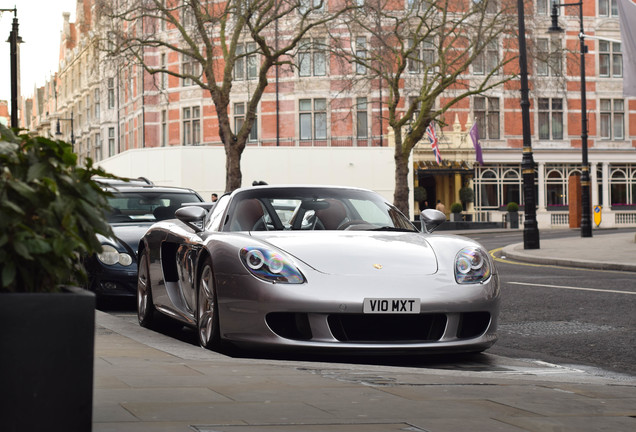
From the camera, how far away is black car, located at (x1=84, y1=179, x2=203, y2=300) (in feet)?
36.4

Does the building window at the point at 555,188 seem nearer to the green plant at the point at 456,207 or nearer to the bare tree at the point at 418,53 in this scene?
the green plant at the point at 456,207

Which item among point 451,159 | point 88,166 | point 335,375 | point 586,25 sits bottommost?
point 335,375

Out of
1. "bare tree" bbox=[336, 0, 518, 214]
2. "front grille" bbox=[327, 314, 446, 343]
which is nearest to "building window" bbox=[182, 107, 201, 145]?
"bare tree" bbox=[336, 0, 518, 214]

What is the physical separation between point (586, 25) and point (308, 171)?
21.1 meters

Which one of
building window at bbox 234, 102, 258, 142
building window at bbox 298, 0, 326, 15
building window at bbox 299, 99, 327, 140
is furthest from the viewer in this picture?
building window at bbox 234, 102, 258, 142

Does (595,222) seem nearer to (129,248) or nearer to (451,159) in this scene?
(451,159)

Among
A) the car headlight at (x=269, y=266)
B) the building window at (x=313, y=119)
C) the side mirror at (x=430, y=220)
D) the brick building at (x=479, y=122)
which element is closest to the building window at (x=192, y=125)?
the brick building at (x=479, y=122)

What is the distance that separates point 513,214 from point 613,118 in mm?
10658

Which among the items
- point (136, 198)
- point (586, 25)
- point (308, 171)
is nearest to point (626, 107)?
point (586, 25)

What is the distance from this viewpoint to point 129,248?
11.4 metres

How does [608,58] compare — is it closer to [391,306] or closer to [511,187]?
[511,187]

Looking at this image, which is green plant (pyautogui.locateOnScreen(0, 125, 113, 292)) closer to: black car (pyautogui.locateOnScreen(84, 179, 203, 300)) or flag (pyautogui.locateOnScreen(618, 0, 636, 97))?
black car (pyautogui.locateOnScreen(84, 179, 203, 300))

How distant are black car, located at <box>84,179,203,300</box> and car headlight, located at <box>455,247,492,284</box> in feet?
12.4

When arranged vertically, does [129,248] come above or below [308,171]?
below
